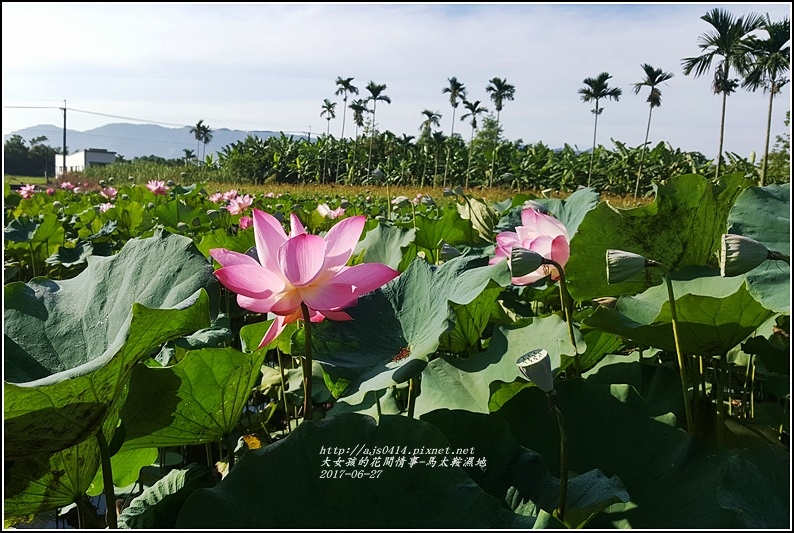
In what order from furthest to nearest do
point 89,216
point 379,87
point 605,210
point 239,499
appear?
point 379,87 < point 89,216 < point 605,210 < point 239,499

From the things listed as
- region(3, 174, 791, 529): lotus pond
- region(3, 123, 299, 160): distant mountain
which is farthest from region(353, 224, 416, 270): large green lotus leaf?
region(3, 123, 299, 160): distant mountain

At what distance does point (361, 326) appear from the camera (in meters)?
0.84

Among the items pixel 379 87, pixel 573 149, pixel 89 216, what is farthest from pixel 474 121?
pixel 89 216

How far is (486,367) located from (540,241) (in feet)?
0.69

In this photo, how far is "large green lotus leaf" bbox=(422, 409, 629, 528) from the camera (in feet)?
1.77

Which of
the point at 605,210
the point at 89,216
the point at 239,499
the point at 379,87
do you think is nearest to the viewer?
the point at 239,499

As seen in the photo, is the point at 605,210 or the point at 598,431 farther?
the point at 605,210

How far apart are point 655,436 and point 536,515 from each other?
233 millimetres

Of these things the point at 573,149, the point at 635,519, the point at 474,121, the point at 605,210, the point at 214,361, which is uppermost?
the point at 474,121

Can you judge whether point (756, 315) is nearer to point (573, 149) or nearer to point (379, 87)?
point (573, 149)

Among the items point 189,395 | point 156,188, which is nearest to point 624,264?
point 189,395

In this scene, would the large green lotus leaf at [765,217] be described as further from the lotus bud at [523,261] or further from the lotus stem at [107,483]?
the lotus stem at [107,483]

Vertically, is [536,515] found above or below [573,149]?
below

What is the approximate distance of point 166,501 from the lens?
23.4 inches
